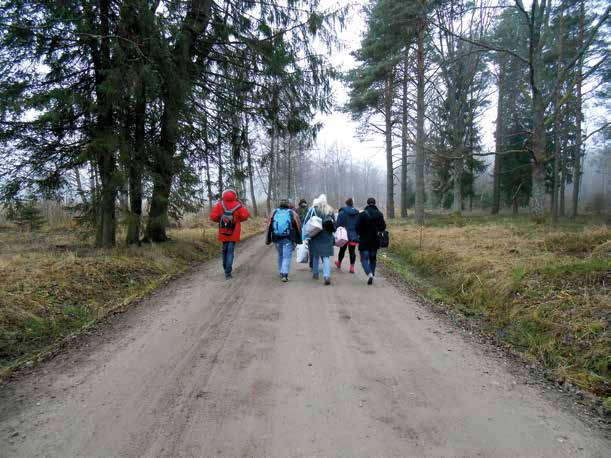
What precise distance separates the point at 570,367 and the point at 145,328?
5130mm

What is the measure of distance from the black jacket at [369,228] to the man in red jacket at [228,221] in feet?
8.67

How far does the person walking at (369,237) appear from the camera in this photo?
743 cm

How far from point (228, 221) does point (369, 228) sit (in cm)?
318

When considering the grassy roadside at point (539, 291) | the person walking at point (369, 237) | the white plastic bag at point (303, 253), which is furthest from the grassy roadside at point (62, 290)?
the grassy roadside at point (539, 291)

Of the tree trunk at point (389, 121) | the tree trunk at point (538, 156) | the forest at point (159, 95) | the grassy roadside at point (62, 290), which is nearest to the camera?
the grassy roadside at point (62, 290)

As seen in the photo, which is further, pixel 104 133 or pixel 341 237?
pixel 341 237

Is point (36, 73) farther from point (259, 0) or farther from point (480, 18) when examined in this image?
point (480, 18)

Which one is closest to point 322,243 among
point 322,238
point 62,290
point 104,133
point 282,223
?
point 322,238

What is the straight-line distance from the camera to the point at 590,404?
2971 mm

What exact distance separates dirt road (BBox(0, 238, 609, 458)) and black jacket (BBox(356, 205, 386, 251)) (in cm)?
258

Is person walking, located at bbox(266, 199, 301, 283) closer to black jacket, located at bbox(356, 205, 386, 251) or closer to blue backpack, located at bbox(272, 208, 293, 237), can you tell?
blue backpack, located at bbox(272, 208, 293, 237)

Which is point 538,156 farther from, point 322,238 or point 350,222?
point 322,238

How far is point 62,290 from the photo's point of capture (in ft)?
17.7

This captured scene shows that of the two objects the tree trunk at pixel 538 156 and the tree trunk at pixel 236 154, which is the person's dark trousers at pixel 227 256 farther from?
the tree trunk at pixel 538 156
